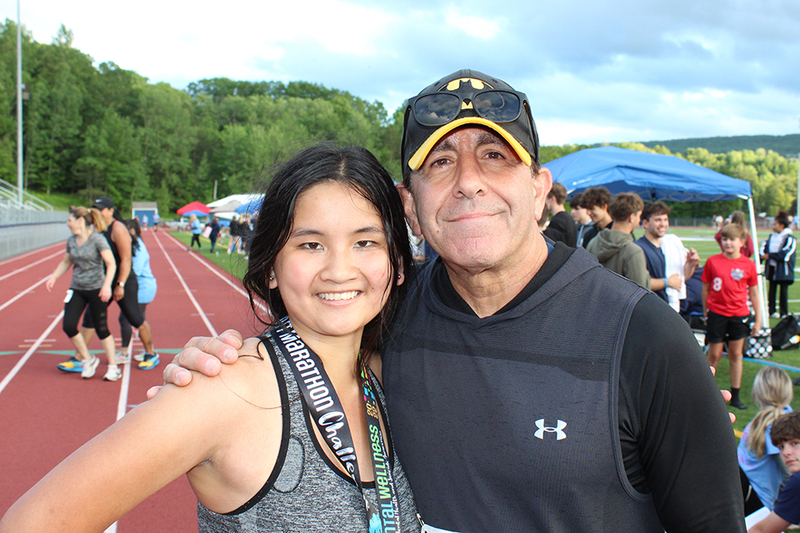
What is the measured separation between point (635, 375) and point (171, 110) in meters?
101

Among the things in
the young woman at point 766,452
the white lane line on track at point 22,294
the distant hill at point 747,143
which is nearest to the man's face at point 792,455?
the young woman at point 766,452

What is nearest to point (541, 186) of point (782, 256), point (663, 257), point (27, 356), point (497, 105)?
point (497, 105)

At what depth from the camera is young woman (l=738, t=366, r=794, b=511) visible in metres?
3.82

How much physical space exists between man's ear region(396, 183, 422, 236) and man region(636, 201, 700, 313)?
530 cm

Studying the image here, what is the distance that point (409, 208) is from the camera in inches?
77.9

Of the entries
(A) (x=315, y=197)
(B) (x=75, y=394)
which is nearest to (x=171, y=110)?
(B) (x=75, y=394)

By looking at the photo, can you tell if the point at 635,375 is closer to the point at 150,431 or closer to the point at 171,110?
the point at 150,431

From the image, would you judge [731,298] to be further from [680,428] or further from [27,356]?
[27,356]

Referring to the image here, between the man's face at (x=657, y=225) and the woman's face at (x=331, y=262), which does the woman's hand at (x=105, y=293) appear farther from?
the man's face at (x=657, y=225)

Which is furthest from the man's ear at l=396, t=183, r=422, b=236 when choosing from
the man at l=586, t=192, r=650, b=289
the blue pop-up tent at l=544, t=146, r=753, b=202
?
the blue pop-up tent at l=544, t=146, r=753, b=202

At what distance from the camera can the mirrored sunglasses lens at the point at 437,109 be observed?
174 centimetres

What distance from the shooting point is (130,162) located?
262 ft

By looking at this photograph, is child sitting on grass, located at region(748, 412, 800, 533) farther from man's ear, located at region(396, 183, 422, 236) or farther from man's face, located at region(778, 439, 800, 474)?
man's ear, located at region(396, 183, 422, 236)

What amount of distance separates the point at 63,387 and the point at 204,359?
22.9 feet
